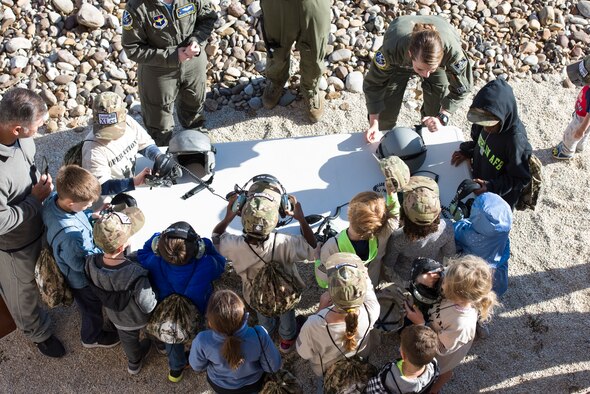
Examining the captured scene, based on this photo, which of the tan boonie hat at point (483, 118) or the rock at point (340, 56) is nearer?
the tan boonie hat at point (483, 118)

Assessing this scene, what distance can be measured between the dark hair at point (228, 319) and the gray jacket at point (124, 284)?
674 mm

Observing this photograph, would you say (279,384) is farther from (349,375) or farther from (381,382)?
(381,382)

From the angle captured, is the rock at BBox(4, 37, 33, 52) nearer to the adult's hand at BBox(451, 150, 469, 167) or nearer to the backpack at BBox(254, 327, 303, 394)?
the adult's hand at BBox(451, 150, 469, 167)

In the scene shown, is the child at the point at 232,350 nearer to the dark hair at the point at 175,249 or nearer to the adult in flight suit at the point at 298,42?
the dark hair at the point at 175,249

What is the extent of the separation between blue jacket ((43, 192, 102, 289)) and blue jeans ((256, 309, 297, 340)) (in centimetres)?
128

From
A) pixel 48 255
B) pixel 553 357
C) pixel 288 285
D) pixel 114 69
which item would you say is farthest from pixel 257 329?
pixel 114 69

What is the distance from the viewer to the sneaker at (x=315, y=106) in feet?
20.8

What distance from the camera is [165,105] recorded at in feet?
18.5

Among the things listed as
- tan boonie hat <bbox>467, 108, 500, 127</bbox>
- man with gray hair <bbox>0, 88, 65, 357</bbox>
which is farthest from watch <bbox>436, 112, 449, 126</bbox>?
man with gray hair <bbox>0, 88, 65, 357</bbox>

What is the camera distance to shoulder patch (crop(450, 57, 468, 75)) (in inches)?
196

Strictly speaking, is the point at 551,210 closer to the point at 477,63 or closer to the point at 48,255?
the point at 477,63

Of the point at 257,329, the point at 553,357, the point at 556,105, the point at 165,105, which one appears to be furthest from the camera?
the point at 556,105

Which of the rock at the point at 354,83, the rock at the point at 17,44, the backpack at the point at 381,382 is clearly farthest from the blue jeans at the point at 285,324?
the rock at the point at 17,44

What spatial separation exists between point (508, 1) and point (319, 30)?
2947mm
